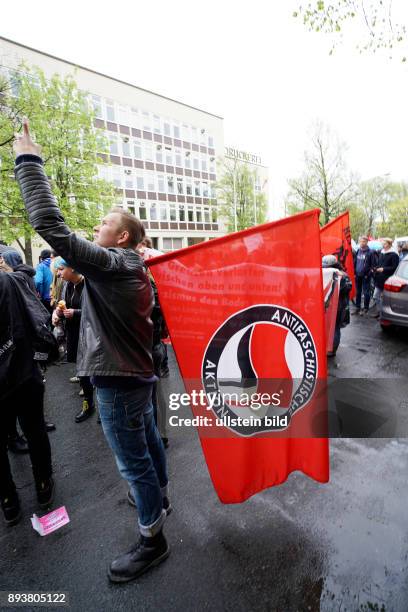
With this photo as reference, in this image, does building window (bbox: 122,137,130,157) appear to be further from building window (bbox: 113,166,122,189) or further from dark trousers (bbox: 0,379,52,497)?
dark trousers (bbox: 0,379,52,497)

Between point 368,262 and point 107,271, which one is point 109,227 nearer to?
point 107,271

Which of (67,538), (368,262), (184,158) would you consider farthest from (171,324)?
(184,158)

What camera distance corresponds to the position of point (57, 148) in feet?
57.9

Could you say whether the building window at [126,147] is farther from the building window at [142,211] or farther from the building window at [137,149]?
the building window at [142,211]

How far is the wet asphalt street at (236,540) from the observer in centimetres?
179

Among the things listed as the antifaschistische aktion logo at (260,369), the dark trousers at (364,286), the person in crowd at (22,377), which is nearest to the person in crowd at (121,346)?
the antifaschistische aktion logo at (260,369)

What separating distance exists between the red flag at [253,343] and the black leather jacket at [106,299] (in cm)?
17

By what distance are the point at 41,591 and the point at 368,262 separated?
921 centimetres

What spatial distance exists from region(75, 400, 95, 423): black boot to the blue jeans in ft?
7.30

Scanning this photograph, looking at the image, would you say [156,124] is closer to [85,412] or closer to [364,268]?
[364,268]

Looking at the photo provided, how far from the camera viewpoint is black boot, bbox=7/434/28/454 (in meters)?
3.38

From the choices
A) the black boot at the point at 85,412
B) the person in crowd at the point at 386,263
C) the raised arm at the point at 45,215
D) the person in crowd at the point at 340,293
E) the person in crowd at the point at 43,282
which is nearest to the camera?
the raised arm at the point at 45,215

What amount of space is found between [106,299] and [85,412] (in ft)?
9.28

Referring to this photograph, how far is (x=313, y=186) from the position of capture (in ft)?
80.3
